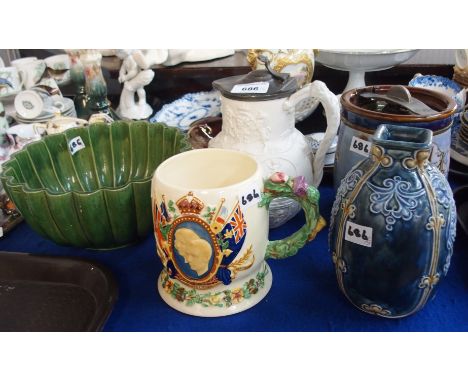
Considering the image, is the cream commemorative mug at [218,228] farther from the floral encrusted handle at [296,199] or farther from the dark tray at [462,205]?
the dark tray at [462,205]

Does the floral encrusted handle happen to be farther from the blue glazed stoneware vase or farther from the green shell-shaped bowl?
the green shell-shaped bowl

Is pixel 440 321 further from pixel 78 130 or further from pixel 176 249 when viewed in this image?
pixel 78 130

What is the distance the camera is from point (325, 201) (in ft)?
3.05

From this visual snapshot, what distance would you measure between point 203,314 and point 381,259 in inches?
10.2

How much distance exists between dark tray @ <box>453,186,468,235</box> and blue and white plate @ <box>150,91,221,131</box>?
626 millimetres

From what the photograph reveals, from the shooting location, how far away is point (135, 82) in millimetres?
1272

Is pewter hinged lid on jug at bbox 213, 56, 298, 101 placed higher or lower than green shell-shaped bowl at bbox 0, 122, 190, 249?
higher

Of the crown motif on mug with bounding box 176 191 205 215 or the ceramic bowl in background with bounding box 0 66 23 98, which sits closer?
the crown motif on mug with bounding box 176 191 205 215

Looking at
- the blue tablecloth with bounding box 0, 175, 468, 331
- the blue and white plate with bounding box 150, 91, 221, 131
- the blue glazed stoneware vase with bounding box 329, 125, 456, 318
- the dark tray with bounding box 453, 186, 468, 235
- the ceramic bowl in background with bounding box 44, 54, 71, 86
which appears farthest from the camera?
the ceramic bowl in background with bounding box 44, 54, 71, 86

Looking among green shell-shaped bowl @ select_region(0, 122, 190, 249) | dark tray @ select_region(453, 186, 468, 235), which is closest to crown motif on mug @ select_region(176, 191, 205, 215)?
green shell-shaped bowl @ select_region(0, 122, 190, 249)

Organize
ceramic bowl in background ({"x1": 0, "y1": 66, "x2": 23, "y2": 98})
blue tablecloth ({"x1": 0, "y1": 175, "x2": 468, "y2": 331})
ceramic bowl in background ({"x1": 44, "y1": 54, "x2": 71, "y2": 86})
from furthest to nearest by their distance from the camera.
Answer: ceramic bowl in background ({"x1": 44, "y1": 54, "x2": 71, "y2": 86})
ceramic bowl in background ({"x1": 0, "y1": 66, "x2": 23, "y2": 98})
blue tablecloth ({"x1": 0, "y1": 175, "x2": 468, "y2": 331})

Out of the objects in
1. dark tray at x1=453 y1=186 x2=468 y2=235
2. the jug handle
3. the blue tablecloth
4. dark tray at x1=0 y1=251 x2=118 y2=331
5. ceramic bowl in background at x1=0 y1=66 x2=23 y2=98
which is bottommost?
dark tray at x1=0 y1=251 x2=118 y2=331

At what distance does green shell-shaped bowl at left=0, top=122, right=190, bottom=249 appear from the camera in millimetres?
684

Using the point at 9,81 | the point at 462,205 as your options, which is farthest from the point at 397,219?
the point at 9,81
